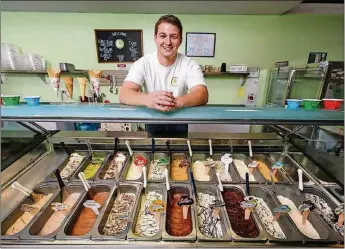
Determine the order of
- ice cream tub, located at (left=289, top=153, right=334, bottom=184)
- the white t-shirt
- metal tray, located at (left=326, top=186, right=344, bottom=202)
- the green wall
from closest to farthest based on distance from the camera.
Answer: metal tray, located at (left=326, top=186, right=344, bottom=202), ice cream tub, located at (left=289, top=153, right=334, bottom=184), the white t-shirt, the green wall

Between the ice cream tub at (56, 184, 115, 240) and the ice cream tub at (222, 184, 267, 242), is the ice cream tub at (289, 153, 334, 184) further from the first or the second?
the ice cream tub at (56, 184, 115, 240)

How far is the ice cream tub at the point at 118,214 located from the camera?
132 centimetres

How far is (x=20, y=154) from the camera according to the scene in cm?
197

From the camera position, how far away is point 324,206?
1.69 m

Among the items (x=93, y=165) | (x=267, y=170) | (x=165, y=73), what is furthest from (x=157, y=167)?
(x=267, y=170)

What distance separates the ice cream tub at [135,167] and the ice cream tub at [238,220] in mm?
782

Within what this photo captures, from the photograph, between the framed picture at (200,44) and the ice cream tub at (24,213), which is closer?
the ice cream tub at (24,213)

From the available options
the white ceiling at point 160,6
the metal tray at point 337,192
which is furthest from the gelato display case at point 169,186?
the white ceiling at point 160,6

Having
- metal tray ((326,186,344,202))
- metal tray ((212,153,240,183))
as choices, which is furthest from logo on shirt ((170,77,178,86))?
metal tray ((326,186,344,202))

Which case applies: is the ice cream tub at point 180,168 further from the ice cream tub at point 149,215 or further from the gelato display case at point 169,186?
the ice cream tub at point 149,215

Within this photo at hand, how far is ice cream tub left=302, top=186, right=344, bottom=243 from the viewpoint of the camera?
1462 millimetres

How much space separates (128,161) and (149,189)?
47 cm

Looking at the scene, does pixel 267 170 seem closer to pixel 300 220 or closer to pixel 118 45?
pixel 300 220

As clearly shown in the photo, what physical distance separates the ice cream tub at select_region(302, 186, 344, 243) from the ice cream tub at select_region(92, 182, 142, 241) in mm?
1394
